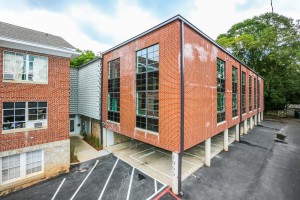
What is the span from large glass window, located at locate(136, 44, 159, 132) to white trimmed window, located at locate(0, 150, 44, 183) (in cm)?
734

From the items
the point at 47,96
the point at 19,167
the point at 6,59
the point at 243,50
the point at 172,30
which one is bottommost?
the point at 19,167

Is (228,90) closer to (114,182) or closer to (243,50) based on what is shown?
(114,182)

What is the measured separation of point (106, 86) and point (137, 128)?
6.39 m

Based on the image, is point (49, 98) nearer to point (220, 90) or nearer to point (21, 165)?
point (21, 165)

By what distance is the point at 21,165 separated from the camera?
9617 mm

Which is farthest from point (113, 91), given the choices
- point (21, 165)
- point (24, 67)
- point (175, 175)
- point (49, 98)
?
point (175, 175)

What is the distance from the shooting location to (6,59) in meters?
9.20

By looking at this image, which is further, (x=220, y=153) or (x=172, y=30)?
(x=220, y=153)

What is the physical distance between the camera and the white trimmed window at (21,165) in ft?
29.9

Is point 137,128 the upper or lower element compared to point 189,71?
lower

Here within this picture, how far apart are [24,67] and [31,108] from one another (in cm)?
277

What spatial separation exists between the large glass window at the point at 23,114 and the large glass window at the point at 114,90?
18.1ft

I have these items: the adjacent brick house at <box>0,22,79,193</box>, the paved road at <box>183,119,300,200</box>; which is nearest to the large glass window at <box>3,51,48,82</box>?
the adjacent brick house at <box>0,22,79,193</box>

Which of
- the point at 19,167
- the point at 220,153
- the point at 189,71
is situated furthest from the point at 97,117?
the point at 220,153
